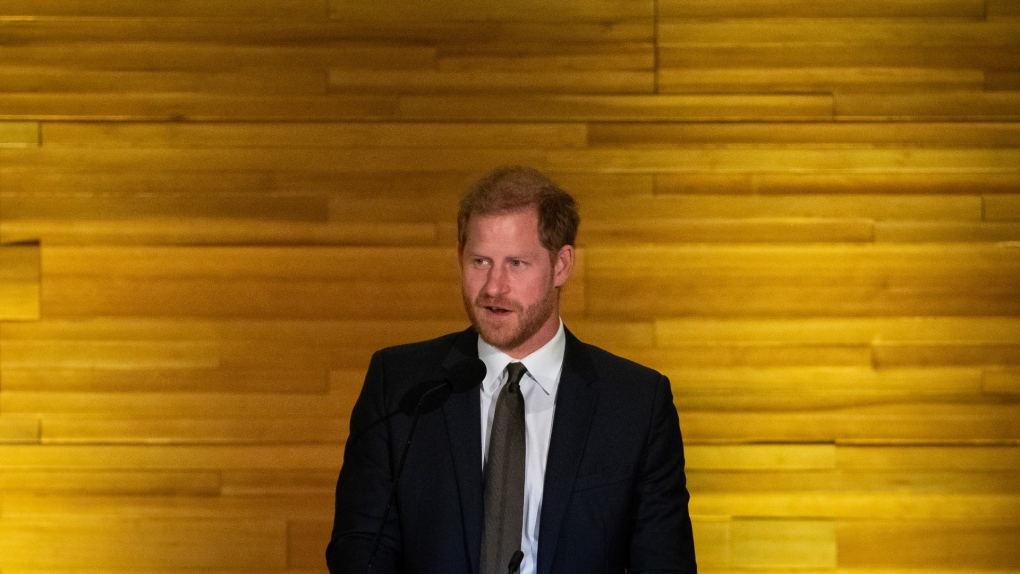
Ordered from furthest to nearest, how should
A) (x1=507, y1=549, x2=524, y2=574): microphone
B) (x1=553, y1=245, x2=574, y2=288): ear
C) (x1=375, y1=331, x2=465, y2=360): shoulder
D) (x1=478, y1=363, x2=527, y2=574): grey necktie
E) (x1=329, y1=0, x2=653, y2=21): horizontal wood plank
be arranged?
(x1=329, y1=0, x2=653, y2=21): horizontal wood plank, (x1=375, y1=331, x2=465, y2=360): shoulder, (x1=553, y1=245, x2=574, y2=288): ear, (x1=478, y1=363, x2=527, y2=574): grey necktie, (x1=507, y1=549, x2=524, y2=574): microphone

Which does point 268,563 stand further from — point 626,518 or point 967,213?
point 967,213

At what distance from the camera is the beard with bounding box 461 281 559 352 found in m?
2.09

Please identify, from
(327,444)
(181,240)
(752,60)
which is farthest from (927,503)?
(181,240)

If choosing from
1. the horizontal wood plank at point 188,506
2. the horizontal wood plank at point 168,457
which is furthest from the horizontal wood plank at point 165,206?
the horizontal wood plank at point 188,506

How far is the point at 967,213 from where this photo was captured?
318 centimetres

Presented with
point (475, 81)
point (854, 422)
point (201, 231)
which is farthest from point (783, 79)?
point (201, 231)

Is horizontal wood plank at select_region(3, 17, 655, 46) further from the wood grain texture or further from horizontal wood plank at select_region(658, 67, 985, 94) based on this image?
the wood grain texture

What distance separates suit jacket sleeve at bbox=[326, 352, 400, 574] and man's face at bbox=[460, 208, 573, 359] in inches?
11.1

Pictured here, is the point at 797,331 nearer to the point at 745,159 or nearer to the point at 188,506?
the point at 745,159

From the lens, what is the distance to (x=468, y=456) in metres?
2.14

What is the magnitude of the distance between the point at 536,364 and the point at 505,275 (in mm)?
226

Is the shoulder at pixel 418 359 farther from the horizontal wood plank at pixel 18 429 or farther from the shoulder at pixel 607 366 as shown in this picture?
the horizontal wood plank at pixel 18 429

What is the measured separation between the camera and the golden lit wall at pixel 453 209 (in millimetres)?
3158

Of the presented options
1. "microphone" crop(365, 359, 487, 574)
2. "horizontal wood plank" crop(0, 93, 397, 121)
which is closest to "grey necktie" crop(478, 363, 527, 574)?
"microphone" crop(365, 359, 487, 574)
